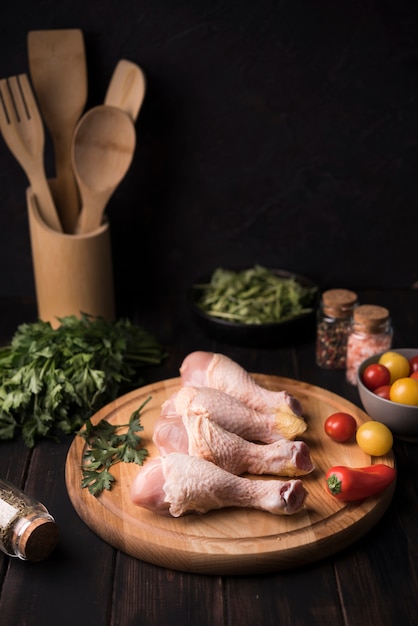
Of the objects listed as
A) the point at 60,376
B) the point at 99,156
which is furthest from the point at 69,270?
the point at 60,376

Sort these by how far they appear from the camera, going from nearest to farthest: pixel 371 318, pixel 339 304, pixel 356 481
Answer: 1. pixel 356 481
2. pixel 371 318
3. pixel 339 304

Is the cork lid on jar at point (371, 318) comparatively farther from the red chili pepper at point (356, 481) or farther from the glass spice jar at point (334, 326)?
the red chili pepper at point (356, 481)

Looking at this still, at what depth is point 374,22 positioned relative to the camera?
2.68 m

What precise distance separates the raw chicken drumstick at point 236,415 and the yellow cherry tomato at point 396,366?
0.38m

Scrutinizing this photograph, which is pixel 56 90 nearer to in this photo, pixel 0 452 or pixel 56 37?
pixel 56 37

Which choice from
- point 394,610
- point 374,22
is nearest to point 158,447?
point 394,610

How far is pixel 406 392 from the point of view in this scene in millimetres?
2168

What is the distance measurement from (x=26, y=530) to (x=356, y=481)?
0.79 m

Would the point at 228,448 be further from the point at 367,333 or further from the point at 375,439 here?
the point at 367,333

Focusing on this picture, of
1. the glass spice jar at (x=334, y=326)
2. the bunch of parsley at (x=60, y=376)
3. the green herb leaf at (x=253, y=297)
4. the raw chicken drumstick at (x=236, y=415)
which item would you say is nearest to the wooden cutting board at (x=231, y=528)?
the raw chicken drumstick at (x=236, y=415)

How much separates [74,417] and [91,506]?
0.47 meters

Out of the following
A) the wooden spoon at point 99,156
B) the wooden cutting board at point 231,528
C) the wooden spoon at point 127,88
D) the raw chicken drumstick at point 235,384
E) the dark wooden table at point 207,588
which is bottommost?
the dark wooden table at point 207,588

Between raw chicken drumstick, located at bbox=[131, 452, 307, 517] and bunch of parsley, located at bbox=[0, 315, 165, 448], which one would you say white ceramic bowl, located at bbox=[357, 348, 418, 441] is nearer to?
raw chicken drumstick, located at bbox=[131, 452, 307, 517]

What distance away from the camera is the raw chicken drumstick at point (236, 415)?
2055 millimetres
